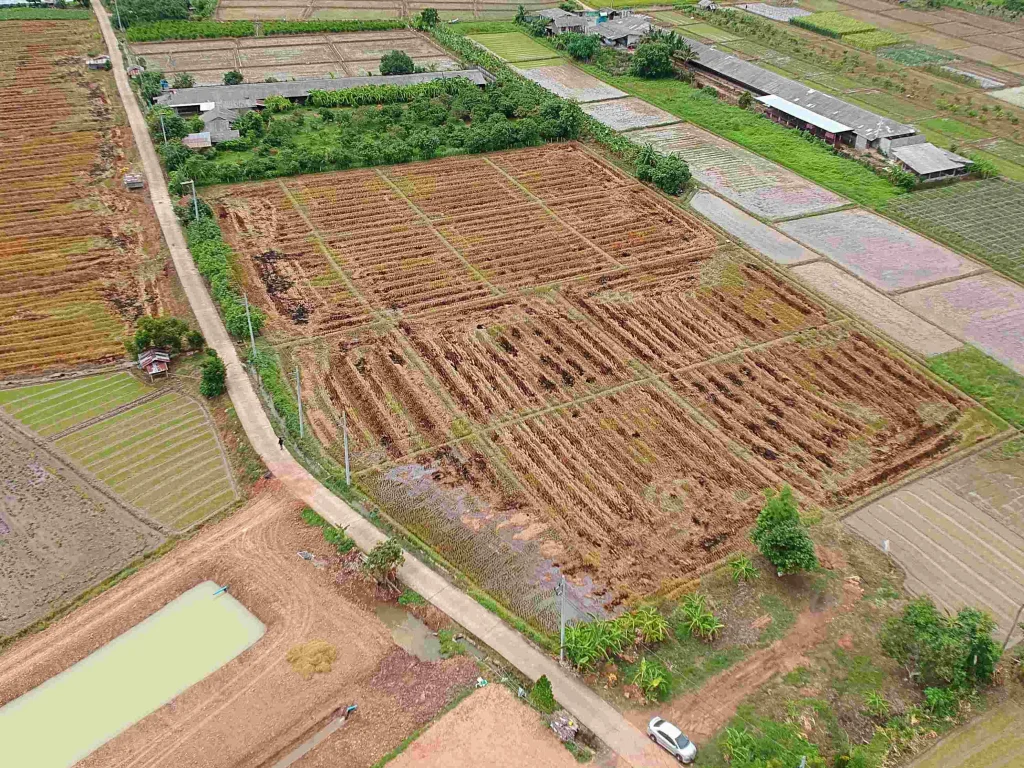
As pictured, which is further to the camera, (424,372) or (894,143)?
(894,143)

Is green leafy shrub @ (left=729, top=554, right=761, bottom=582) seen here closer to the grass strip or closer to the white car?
the white car

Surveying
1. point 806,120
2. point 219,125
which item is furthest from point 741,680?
point 219,125

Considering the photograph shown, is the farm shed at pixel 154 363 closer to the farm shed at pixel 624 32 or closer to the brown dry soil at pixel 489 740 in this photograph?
the brown dry soil at pixel 489 740

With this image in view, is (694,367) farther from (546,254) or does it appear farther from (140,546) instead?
(140,546)

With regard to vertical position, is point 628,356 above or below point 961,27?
below

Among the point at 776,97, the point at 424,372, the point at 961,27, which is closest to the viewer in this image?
the point at 424,372

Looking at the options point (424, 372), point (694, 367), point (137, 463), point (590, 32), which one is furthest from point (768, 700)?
point (590, 32)

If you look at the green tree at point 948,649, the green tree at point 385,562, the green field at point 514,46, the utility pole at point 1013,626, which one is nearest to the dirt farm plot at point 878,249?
the utility pole at point 1013,626
